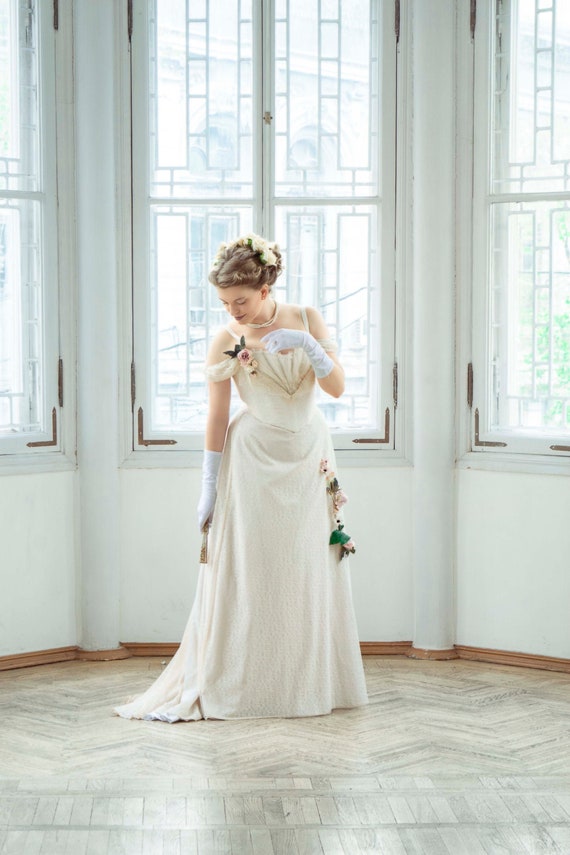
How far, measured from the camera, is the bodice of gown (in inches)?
151

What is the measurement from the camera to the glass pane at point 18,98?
4.41 metres

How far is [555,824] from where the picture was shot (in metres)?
2.97

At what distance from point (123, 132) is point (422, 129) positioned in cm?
115

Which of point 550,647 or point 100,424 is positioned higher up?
point 100,424

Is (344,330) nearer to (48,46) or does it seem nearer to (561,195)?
(561,195)

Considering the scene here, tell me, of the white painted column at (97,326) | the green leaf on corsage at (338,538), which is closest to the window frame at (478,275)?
the green leaf on corsage at (338,538)

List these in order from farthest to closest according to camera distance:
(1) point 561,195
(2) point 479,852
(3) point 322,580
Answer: (1) point 561,195 < (3) point 322,580 < (2) point 479,852

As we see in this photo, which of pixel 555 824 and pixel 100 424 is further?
pixel 100 424

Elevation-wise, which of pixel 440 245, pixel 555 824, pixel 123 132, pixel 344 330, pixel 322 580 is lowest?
pixel 555 824

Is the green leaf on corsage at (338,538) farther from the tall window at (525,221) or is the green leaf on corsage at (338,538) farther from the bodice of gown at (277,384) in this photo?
the tall window at (525,221)

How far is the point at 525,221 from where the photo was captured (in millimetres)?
4504

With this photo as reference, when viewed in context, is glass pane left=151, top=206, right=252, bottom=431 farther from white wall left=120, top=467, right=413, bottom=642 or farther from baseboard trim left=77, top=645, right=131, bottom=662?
baseboard trim left=77, top=645, right=131, bottom=662

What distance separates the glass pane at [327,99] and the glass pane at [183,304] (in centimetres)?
30

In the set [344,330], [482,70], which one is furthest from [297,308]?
[482,70]
